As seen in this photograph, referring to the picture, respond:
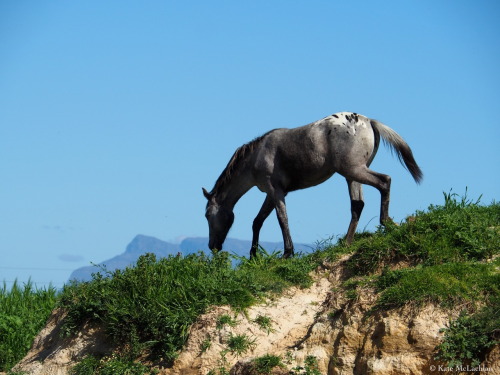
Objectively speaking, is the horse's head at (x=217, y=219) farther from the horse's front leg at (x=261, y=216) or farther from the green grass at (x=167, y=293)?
the green grass at (x=167, y=293)

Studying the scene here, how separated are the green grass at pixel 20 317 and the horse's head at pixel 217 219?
3038 millimetres

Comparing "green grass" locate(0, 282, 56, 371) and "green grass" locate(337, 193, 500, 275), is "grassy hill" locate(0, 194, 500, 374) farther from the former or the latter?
"green grass" locate(0, 282, 56, 371)

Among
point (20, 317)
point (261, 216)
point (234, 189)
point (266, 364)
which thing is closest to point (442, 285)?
point (266, 364)

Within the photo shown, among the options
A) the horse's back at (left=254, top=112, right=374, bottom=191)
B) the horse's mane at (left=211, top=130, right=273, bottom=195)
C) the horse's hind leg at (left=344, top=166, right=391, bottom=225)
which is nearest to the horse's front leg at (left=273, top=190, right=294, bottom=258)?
the horse's back at (left=254, top=112, right=374, bottom=191)

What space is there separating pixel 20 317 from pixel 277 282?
5383 millimetres

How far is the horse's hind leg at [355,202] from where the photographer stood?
474 inches

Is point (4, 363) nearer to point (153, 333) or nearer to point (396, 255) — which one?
point (153, 333)

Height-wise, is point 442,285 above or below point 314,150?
below

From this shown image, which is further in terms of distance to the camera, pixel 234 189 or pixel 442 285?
pixel 234 189

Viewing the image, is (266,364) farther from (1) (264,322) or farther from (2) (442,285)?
(2) (442,285)

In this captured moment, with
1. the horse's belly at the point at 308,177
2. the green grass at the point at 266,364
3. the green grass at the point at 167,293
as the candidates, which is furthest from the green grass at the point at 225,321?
the horse's belly at the point at 308,177

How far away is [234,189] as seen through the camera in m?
14.0

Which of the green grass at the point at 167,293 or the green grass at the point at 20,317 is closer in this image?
the green grass at the point at 167,293

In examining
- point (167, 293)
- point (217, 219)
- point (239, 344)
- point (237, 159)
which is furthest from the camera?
point (217, 219)
